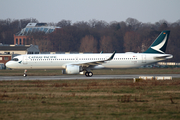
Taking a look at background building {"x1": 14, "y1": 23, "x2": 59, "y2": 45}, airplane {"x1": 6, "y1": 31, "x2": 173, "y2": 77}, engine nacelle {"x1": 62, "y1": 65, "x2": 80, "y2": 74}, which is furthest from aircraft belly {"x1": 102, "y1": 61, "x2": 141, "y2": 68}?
background building {"x1": 14, "y1": 23, "x2": 59, "y2": 45}

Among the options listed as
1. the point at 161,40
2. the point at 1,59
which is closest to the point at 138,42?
the point at 1,59

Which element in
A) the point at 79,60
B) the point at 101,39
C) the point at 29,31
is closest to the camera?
the point at 79,60

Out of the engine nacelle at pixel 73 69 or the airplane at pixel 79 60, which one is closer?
the engine nacelle at pixel 73 69

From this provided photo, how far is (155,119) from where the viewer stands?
40.9 ft

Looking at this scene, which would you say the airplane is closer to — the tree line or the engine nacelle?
the engine nacelle

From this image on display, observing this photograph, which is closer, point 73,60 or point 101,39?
point 73,60

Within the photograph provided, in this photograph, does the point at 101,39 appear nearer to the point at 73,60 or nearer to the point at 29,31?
the point at 29,31

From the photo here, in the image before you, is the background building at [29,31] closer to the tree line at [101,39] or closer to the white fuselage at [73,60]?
the tree line at [101,39]

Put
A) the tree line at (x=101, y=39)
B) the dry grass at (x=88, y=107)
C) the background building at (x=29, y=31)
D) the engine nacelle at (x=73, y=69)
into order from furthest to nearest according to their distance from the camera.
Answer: the background building at (x=29, y=31), the tree line at (x=101, y=39), the engine nacelle at (x=73, y=69), the dry grass at (x=88, y=107)

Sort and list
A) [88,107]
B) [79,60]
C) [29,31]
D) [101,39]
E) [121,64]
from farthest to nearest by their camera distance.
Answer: [29,31], [101,39], [121,64], [79,60], [88,107]

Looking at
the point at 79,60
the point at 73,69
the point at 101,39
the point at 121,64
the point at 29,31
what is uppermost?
the point at 29,31

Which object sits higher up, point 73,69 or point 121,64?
point 121,64

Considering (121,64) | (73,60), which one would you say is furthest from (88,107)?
(121,64)

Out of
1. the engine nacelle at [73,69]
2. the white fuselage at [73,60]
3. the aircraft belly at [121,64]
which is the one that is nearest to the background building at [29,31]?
the white fuselage at [73,60]
